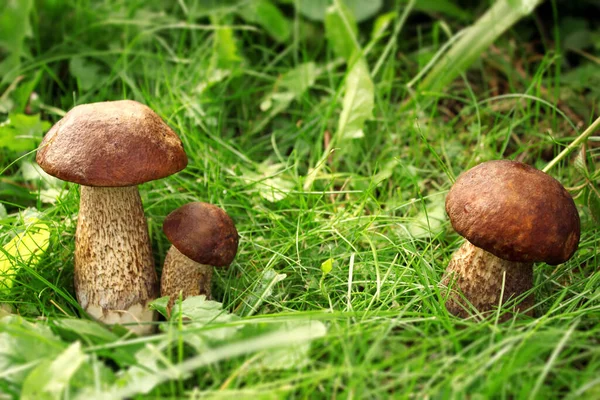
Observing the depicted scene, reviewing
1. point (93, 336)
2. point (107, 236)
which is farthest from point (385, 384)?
point (107, 236)

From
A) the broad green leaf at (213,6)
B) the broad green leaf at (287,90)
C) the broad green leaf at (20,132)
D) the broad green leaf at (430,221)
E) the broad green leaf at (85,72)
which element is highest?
the broad green leaf at (213,6)

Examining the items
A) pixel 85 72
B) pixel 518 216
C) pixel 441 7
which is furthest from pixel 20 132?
pixel 441 7

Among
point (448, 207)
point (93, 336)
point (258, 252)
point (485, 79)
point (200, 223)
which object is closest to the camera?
point (93, 336)

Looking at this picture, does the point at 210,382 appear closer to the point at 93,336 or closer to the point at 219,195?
the point at 93,336

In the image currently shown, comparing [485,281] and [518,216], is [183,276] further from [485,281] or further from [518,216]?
[518,216]

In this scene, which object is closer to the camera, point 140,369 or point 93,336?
point 140,369

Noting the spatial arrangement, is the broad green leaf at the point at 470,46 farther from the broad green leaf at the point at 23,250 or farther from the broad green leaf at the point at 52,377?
the broad green leaf at the point at 52,377

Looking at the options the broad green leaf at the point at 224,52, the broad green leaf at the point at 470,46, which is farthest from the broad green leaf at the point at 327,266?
the broad green leaf at the point at 224,52
